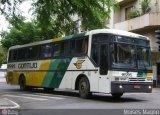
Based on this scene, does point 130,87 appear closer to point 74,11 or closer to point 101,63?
point 101,63

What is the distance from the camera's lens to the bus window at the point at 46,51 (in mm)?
22263

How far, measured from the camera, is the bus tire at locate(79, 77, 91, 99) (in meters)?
18.0

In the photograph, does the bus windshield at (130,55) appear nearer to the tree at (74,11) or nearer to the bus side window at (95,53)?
the bus side window at (95,53)

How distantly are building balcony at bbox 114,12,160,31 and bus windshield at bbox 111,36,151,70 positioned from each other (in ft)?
54.0

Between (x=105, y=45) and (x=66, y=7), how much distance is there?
14.2ft

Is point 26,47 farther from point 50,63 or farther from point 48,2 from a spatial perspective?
point 48,2

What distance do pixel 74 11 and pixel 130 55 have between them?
4.85 metres

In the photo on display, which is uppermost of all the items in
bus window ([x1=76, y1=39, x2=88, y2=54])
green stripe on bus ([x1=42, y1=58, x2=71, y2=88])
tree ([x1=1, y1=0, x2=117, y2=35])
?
tree ([x1=1, y1=0, x2=117, y2=35])

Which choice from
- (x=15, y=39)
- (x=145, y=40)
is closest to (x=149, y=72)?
(x=145, y=40)

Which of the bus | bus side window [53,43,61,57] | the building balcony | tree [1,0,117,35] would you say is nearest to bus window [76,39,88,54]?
the bus

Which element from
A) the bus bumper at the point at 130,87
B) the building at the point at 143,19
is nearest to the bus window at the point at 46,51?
the bus bumper at the point at 130,87

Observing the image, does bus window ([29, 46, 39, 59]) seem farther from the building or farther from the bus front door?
the building

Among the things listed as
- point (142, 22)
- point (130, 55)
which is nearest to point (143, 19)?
point (142, 22)

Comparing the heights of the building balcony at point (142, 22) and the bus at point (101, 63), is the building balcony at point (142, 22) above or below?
above
